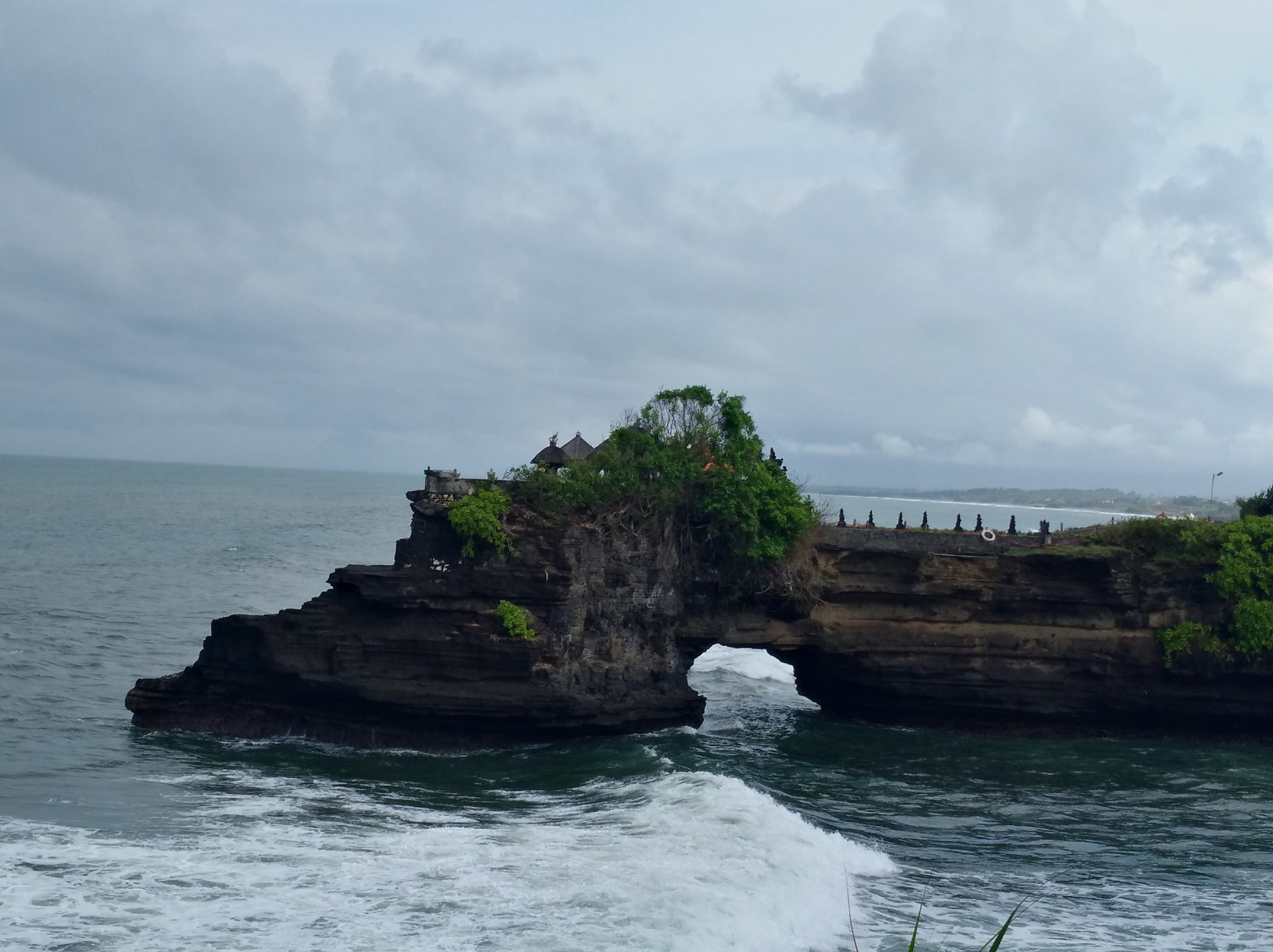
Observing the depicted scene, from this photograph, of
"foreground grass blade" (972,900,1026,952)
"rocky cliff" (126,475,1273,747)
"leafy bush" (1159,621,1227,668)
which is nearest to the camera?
"foreground grass blade" (972,900,1026,952)

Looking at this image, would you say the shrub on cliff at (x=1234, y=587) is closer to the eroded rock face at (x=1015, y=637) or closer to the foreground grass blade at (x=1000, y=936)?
the eroded rock face at (x=1015, y=637)

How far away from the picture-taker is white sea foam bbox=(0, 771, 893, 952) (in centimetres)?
1302

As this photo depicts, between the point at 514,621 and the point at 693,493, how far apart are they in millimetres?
5437

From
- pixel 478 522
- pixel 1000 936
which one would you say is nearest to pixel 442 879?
pixel 478 522

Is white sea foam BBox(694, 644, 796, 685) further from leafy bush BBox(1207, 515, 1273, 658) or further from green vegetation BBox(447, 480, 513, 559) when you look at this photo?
leafy bush BBox(1207, 515, 1273, 658)

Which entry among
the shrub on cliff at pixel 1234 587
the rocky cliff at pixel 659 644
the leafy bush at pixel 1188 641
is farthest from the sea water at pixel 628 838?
the shrub on cliff at pixel 1234 587

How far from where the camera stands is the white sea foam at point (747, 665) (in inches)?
1403

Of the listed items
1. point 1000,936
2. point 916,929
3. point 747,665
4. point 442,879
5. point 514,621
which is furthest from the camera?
point 747,665

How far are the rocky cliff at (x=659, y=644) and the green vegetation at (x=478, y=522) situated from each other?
0.32m

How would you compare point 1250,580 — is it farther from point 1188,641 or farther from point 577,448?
point 577,448

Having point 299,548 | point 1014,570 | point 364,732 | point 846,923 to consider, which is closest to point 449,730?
point 364,732

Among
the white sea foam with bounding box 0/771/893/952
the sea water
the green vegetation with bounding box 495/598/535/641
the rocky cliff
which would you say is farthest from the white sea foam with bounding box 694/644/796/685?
the white sea foam with bounding box 0/771/893/952

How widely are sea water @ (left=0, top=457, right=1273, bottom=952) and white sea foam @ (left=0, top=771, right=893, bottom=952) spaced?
1.9 inches

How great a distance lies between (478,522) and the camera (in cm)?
2395
